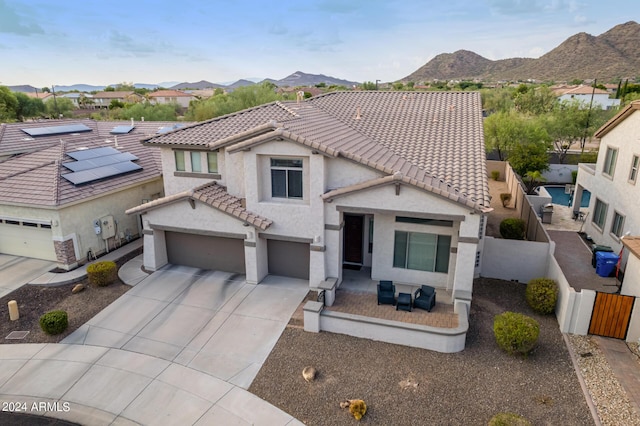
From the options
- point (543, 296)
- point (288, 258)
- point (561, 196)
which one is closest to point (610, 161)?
point (543, 296)

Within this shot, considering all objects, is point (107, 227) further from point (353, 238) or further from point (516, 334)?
point (516, 334)

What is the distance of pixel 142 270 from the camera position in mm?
18219

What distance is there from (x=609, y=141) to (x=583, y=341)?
13176 mm

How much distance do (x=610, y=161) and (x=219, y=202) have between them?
1991 centimetres

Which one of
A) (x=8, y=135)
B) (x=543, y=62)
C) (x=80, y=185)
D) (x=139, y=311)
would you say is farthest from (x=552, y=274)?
(x=543, y=62)

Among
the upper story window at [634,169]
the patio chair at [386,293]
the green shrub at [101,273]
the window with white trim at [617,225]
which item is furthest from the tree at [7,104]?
the upper story window at [634,169]

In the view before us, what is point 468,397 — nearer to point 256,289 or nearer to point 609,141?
point 256,289

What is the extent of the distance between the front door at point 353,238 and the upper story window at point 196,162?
6.94m

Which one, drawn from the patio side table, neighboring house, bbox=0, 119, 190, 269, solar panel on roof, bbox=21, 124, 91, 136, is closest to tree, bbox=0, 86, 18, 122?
solar panel on roof, bbox=21, 124, 91, 136

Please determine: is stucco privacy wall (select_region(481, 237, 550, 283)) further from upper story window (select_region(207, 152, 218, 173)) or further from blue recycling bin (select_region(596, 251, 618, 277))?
upper story window (select_region(207, 152, 218, 173))

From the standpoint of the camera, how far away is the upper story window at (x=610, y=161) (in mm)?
20703

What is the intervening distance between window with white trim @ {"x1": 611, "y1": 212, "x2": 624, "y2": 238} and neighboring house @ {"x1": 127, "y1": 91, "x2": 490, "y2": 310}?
766cm

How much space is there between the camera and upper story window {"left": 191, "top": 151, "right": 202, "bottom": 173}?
18.2 metres

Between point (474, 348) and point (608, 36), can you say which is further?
point (608, 36)
